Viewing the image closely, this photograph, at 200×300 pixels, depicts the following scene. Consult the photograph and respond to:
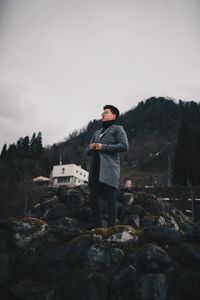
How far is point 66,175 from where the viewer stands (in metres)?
70.2

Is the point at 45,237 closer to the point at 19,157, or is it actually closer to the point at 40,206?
the point at 40,206

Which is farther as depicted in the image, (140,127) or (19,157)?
(140,127)

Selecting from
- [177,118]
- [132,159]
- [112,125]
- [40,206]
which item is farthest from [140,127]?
[112,125]

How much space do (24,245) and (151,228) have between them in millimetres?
1678

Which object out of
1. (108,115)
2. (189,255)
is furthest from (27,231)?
(108,115)

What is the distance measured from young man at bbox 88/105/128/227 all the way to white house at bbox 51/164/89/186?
64.7 meters

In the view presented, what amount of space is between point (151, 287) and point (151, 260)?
1.17 ft

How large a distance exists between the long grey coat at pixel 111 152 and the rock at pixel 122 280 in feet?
6.06

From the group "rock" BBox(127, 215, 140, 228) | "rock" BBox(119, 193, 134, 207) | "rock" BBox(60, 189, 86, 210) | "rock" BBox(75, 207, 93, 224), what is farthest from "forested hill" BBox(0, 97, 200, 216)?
"rock" BBox(75, 207, 93, 224)

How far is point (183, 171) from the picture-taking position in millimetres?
49938

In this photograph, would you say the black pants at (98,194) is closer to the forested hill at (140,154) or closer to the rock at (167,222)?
the rock at (167,222)

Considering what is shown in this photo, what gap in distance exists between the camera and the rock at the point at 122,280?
3195mm

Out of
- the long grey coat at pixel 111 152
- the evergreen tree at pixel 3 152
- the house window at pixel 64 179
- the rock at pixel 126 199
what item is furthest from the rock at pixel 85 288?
the evergreen tree at pixel 3 152

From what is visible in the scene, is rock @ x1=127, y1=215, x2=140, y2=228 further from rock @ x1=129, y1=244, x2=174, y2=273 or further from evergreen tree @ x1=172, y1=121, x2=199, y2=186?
evergreen tree @ x1=172, y1=121, x2=199, y2=186
